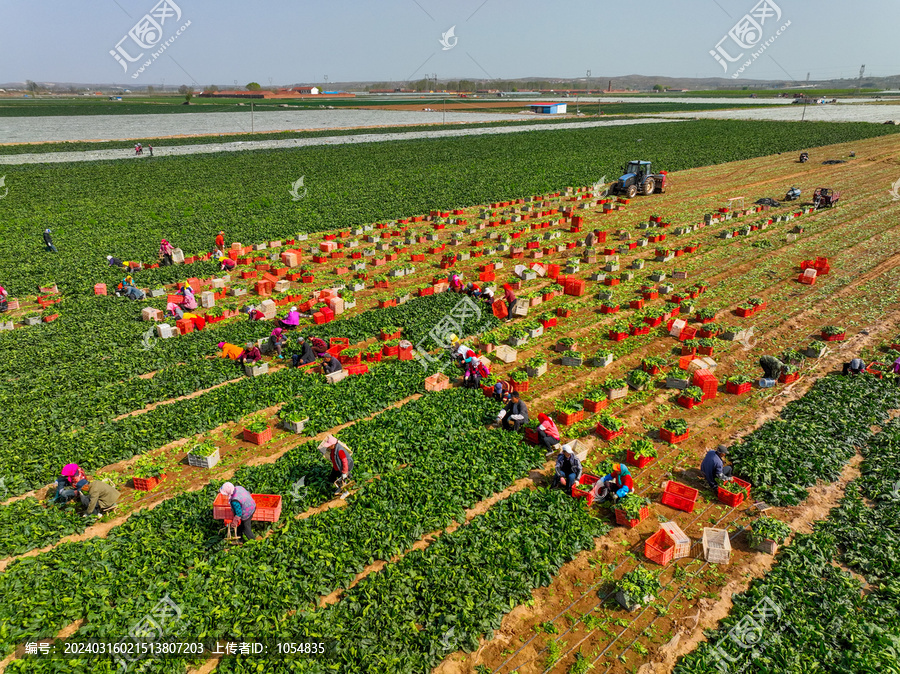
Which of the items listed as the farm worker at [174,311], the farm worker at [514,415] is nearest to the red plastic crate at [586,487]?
the farm worker at [514,415]

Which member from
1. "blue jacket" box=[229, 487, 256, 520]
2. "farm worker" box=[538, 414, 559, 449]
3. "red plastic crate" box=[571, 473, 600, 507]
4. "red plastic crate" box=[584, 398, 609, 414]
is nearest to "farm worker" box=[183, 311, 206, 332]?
"blue jacket" box=[229, 487, 256, 520]

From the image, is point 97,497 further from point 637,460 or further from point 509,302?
point 509,302

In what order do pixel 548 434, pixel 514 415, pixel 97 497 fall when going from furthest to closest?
pixel 514 415, pixel 548 434, pixel 97 497

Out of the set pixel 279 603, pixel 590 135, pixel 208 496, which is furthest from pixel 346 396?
pixel 590 135

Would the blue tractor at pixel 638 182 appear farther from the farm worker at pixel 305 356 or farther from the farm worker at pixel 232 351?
the farm worker at pixel 232 351

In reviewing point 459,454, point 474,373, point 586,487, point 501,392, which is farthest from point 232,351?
point 586,487

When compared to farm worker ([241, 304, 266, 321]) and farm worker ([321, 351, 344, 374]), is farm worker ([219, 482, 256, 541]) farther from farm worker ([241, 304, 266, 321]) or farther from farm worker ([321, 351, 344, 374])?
farm worker ([241, 304, 266, 321])

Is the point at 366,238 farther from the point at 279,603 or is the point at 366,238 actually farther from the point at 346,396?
the point at 279,603
